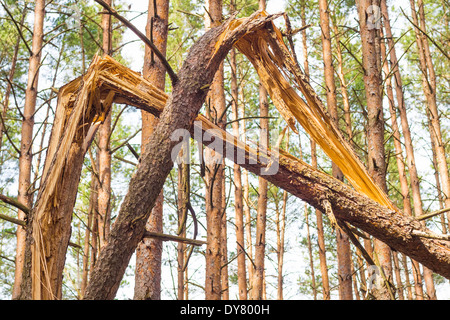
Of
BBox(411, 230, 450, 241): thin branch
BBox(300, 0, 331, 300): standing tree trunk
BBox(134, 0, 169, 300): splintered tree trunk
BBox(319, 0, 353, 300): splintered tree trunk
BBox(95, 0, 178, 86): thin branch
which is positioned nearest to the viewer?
BBox(95, 0, 178, 86): thin branch

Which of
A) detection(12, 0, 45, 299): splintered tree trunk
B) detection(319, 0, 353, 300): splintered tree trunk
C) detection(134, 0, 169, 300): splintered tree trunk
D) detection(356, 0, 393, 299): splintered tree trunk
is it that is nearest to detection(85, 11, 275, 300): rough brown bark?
detection(134, 0, 169, 300): splintered tree trunk

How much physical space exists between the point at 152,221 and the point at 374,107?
2028 millimetres

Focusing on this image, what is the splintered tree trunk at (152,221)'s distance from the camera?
2.67 meters

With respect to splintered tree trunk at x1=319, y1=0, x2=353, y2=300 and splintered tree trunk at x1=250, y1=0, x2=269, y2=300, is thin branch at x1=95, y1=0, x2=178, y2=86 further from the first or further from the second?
splintered tree trunk at x1=250, y1=0, x2=269, y2=300

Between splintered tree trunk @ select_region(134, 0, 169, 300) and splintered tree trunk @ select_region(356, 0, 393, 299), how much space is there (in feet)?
5.68

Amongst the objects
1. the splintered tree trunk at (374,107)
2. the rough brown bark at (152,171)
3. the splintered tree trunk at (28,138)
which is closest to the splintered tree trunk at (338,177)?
the splintered tree trunk at (374,107)

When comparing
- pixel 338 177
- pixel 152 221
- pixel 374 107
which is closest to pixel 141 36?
pixel 152 221

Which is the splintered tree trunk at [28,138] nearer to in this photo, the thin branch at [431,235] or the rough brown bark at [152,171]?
the rough brown bark at [152,171]

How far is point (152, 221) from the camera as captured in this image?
287 centimetres

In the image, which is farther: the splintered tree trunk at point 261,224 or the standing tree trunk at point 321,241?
the standing tree trunk at point 321,241

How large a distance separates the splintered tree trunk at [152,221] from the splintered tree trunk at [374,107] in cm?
173

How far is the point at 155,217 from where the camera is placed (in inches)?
114

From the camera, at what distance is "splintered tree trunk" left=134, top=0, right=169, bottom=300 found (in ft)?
8.77

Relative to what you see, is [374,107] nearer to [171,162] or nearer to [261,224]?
[171,162]
